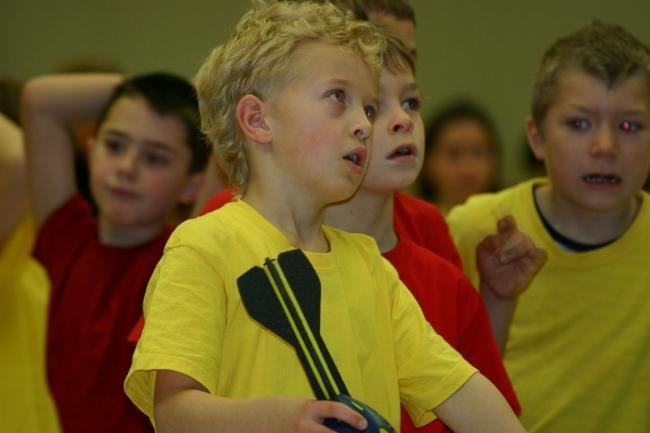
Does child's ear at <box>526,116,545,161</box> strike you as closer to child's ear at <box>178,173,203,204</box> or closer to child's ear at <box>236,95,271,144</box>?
child's ear at <box>178,173,203,204</box>

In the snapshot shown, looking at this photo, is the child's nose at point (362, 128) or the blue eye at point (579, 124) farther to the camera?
the blue eye at point (579, 124)

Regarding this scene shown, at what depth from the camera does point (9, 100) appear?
2744mm

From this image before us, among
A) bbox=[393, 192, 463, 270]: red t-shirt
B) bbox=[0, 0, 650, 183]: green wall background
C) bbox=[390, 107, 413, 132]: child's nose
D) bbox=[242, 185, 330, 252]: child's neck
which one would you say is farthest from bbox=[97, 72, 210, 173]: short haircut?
bbox=[0, 0, 650, 183]: green wall background

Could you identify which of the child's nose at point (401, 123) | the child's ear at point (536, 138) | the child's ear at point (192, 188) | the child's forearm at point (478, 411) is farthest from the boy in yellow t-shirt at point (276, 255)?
the child's ear at point (192, 188)

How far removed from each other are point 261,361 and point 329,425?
17cm

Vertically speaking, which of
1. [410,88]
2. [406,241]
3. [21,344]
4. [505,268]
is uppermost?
[410,88]

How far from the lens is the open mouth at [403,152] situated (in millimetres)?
1686

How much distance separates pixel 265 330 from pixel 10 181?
32.8 inches

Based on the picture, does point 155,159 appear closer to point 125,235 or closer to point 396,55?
point 125,235

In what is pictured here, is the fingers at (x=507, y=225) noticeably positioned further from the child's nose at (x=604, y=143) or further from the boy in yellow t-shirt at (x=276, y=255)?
the boy in yellow t-shirt at (x=276, y=255)

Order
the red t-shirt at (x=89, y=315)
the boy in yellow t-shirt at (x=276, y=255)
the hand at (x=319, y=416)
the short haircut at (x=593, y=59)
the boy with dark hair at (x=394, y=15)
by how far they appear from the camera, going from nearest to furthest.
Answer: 1. the hand at (x=319, y=416)
2. the boy in yellow t-shirt at (x=276, y=255)
3. the boy with dark hair at (x=394, y=15)
4. the short haircut at (x=593, y=59)
5. the red t-shirt at (x=89, y=315)

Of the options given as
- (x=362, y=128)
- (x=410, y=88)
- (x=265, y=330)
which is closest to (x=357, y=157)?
(x=362, y=128)

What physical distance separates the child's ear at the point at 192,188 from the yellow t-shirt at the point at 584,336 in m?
0.65

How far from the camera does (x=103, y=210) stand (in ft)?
7.82
